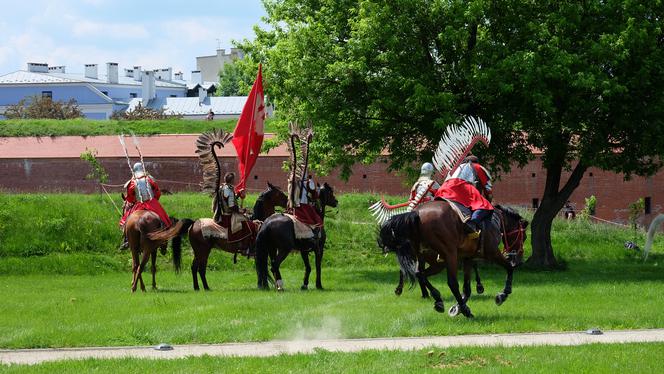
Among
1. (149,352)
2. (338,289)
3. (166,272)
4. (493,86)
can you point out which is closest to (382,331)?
(149,352)

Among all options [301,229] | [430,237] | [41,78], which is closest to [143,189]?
[301,229]

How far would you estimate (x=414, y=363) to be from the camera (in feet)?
36.6

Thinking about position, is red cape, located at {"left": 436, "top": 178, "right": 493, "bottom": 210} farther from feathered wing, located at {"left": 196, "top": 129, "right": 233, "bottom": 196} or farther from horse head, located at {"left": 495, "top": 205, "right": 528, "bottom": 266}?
feathered wing, located at {"left": 196, "top": 129, "right": 233, "bottom": 196}

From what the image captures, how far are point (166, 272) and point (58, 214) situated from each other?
583 cm

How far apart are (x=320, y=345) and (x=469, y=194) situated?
13.4ft

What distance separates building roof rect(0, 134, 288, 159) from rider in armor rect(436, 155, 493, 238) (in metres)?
33.6

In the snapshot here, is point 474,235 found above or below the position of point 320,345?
above

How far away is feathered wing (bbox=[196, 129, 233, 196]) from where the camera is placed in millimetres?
21500

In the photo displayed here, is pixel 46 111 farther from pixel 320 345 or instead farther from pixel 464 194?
pixel 320 345

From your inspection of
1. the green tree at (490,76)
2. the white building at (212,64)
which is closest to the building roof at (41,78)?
the white building at (212,64)

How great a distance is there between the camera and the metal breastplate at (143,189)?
2181 cm

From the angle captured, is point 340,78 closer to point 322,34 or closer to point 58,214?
point 322,34

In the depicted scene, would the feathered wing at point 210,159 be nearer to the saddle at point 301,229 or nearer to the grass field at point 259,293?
the saddle at point 301,229

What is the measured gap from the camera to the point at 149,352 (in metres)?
12.3
